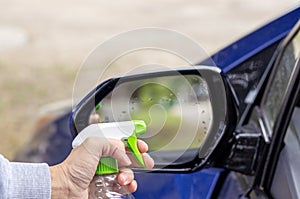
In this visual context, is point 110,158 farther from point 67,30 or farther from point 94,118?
point 67,30

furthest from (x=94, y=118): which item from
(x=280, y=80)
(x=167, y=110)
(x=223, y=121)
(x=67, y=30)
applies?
(x=67, y=30)

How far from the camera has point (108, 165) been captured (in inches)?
53.7

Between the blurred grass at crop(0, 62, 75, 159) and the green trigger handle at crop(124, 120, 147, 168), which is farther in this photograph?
the blurred grass at crop(0, 62, 75, 159)

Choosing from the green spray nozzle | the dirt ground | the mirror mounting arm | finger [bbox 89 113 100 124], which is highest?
the green spray nozzle

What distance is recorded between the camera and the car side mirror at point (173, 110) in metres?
1.56

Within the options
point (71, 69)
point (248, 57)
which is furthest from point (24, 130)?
point (248, 57)

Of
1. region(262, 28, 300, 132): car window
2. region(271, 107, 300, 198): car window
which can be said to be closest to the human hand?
region(271, 107, 300, 198): car window


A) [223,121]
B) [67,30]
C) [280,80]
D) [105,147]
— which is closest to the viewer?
[105,147]

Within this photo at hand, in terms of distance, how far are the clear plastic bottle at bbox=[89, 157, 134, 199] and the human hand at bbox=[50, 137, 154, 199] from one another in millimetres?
11

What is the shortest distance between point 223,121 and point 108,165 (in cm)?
47

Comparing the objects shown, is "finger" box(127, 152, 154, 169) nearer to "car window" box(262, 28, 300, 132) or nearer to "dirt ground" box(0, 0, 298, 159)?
"car window" box(262, 28, 300, 132)

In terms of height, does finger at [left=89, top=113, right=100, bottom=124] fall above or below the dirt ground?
above

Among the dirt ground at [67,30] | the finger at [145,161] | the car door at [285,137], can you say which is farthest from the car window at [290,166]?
the dirt ground at [67,30]

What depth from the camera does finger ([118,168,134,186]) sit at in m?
1.37
